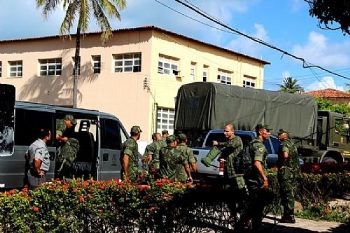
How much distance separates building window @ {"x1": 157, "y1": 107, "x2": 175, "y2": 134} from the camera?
2711cm

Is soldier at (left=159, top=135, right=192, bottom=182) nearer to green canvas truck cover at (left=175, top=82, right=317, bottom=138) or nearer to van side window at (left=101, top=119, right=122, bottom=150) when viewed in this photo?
van side window at (left=101, top=119, right=122, bottom=150)

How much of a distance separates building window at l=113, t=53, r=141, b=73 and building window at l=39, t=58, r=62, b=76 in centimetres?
386

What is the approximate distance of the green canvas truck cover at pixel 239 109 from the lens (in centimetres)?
1622

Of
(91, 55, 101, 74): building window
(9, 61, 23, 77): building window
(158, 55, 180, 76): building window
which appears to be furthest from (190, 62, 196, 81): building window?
(9, 61, 23, 77): building window

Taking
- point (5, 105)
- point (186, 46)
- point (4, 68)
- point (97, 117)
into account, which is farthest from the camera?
point (4, 68)

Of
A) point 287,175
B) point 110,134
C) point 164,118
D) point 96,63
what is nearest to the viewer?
point 287,175

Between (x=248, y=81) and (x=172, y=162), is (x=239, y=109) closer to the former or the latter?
(x=172, y=162)

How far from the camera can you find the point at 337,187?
12.1m

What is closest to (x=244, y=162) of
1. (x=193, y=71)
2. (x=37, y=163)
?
(x=37, y=163)

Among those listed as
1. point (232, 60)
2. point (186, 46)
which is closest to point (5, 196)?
point (186, 46)

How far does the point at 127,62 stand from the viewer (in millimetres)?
27656

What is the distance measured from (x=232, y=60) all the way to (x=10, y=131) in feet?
78.5

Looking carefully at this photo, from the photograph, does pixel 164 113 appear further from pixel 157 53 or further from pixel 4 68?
pixel 4 68

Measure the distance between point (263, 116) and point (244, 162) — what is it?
1002 centimetres
